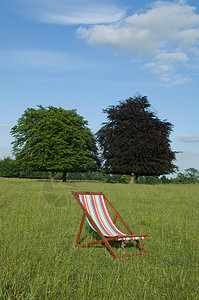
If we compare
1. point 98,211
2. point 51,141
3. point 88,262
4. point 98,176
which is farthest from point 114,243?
point 98,176

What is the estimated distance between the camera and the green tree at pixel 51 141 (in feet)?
96.0

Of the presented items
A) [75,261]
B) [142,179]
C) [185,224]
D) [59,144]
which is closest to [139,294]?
[75,261]

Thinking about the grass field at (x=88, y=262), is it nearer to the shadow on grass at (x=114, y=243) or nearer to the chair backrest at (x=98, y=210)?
the shadow on grass at (x=114, y=243)

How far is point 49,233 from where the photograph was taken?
5.88m

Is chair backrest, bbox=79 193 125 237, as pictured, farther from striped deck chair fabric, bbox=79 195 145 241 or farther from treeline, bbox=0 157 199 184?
treeline, bbox=0 157 199 184

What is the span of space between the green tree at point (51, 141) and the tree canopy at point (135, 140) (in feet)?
8.02

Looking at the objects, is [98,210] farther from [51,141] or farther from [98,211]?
[51,141]

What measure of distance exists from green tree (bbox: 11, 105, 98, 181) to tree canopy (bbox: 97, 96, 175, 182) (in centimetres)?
244

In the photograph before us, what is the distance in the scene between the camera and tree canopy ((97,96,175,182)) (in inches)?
1191

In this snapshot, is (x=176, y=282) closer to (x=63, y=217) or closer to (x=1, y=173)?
(x=63, y=217)

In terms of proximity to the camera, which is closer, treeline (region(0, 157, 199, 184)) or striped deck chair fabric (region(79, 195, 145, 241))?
striped deck chair fabric (region(79, 195, 145, 241))

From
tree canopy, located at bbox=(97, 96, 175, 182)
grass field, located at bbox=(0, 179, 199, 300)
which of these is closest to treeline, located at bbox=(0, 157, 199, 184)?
tree canopy, located at bbox=(97, 96, 175, 182)

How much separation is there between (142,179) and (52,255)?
34.5 m

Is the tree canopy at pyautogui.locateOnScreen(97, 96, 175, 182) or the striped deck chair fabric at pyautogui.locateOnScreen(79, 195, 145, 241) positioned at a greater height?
the tree canopy at pyautogui.locateOnScreen(97, 96, 175, 182)
